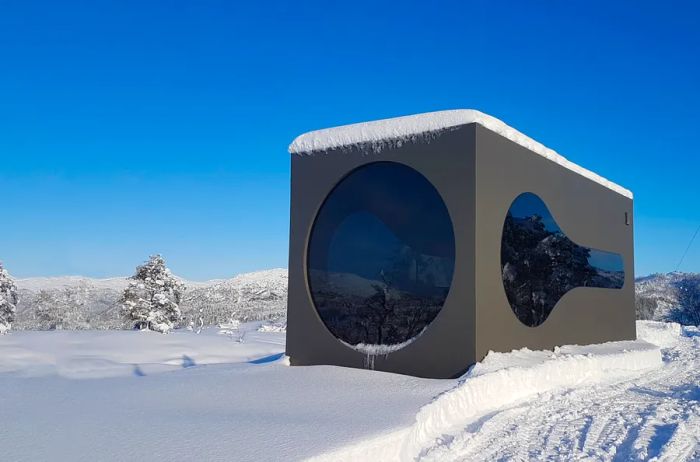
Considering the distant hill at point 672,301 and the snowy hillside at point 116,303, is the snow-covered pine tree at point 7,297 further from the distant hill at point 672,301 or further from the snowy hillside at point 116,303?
the distant hill at point 672,301

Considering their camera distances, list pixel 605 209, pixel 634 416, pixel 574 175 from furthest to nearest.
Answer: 1. pixel 605 209
2. pixel 574 175
3. pixel 634 416

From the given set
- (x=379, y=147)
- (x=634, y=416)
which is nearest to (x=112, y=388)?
(x=379, y=147)

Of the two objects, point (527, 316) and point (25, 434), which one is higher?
point (527, 316)

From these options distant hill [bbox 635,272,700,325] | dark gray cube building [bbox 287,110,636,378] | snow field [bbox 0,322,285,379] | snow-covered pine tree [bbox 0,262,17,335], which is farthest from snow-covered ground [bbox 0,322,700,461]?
distant hill [bbox 635,272,700,325]

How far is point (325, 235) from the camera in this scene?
→ 7859mm

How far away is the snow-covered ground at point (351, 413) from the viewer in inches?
143

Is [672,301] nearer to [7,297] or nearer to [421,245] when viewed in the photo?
[421,245]

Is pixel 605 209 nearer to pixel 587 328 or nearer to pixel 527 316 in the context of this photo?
pixel 587 328

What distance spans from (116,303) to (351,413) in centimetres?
2704

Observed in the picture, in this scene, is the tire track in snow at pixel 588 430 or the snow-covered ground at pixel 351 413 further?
the tire track in snow at pixel 588 430

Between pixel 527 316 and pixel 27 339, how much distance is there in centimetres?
1062

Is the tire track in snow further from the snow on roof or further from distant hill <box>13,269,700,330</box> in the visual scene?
distant hill <box>13,269,700,330</box>

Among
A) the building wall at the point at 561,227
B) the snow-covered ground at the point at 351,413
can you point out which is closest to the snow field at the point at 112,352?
the snow-covered ground at the point at 351,413

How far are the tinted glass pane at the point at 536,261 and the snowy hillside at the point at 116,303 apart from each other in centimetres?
1945
